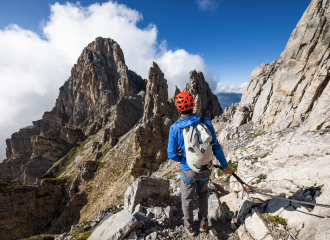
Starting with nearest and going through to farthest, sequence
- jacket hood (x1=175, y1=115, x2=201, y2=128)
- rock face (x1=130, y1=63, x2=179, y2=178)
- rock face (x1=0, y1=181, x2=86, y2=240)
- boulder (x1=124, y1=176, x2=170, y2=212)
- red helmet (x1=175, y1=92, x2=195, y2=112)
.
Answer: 1. jacket hood (x1=175, y1=115, x2=201, y2=128)
2. red helmet (x1=175, y1=92, x2=195, y2=112)
3. boulder (x1=124, y1=176, x2=170, y2=212)
4. rock face (x1=0, y1=181, x2=86, y2=240)
5. rock face (x1=130, y1=63, x2=179, y2=178)

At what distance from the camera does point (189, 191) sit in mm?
5984

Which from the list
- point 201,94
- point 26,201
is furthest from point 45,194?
point 201,94

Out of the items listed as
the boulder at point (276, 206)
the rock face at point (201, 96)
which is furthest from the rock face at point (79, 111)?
the boulder at point (276, 206)

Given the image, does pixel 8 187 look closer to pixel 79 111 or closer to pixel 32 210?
pixel 32 210

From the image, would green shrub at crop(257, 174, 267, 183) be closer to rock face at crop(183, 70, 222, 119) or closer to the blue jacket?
the blue jacket

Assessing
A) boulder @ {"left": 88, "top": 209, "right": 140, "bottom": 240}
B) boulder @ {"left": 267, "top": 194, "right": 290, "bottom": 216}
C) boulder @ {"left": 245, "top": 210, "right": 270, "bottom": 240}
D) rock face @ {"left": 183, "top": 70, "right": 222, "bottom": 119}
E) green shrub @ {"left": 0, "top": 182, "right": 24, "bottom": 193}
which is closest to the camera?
boulder @ {"left": 245, "top": 210, "right": 270, "bottom": 240}

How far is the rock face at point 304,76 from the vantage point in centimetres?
2156

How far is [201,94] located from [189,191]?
7289 centimetres

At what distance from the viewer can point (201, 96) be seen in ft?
246

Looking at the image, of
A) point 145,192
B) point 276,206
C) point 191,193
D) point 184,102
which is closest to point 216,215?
point 191,193

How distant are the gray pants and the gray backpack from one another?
1.76ft

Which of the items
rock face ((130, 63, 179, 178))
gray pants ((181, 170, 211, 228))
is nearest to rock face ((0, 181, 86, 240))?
rock face ((130, 63, 179, 178))

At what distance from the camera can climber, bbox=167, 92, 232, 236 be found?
522 centimetres

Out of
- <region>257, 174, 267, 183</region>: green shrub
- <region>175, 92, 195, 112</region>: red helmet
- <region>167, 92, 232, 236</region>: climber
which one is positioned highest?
<region>175, 92, 195, 112</region>: red helmet
